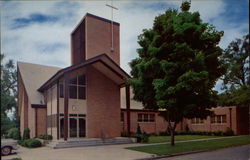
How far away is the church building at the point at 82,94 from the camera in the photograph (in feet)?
72.5

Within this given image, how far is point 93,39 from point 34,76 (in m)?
8.14

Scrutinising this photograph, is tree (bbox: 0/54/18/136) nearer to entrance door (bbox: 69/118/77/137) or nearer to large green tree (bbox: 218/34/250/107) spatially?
entrance door (bbox: 69/118/77/137)

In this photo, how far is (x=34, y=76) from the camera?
29.7 meters

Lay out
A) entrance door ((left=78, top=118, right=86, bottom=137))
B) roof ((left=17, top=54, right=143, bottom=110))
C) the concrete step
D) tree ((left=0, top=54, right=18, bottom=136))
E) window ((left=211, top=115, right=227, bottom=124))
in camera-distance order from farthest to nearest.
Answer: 1. window ((left=211, top=115, right=227, bottom=124))
2. entrance door ((left=78, top=118, right=86, bottom=137))
3. roof ((left=17, top=54, right=143, bottom=110))
4. the concrete step
5. tree ((left=0, top=54, right=18, bottom=136))

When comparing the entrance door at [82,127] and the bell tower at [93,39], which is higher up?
the bell tower at [93,39]

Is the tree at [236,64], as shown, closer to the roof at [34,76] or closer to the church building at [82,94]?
the church building at [82,94]

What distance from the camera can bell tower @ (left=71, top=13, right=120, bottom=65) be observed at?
28062 millimetres

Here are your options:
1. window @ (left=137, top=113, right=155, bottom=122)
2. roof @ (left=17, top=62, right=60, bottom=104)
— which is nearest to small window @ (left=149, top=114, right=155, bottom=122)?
window @ (left=137, top=113, right=155, bottom=122)

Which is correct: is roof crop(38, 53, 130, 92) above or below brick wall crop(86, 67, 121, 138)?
above

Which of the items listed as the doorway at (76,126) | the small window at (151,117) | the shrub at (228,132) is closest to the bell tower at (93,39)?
the doorway at (76,126)

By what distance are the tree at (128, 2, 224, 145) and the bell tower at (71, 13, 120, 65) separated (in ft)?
39.1

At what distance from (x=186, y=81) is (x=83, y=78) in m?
12.0

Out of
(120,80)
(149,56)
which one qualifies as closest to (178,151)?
(149,56)

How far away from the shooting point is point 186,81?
48.3ft
